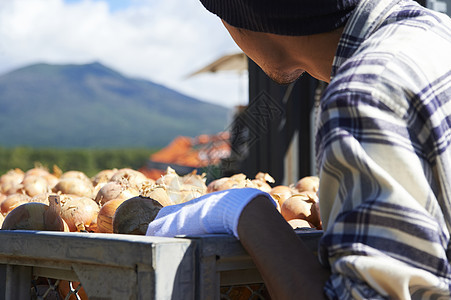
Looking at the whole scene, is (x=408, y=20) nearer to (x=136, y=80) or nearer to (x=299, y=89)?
(x=299, y=89)

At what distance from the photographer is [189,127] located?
219 feet

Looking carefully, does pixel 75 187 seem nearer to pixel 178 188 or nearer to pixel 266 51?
pixel 178 188

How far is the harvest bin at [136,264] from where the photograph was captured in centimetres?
88

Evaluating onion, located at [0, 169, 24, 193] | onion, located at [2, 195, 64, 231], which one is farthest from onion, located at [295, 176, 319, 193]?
onion, located at [0, 169, 24, 193]

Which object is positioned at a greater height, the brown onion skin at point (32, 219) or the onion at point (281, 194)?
the onion at point (281, 194)

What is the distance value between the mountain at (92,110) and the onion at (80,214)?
166 ft

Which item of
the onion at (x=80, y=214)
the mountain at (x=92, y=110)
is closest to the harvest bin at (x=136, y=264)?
the onion at (x=80, y=214)

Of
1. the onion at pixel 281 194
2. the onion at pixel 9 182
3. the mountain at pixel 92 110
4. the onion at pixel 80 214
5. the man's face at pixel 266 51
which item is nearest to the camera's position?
the man's face at pixel 266 51

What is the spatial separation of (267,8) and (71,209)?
801mm

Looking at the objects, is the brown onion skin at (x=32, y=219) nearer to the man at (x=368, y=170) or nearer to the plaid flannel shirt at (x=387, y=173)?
the man at (x=368, y=170)

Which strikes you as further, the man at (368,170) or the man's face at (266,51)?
the man's face at (266,51)

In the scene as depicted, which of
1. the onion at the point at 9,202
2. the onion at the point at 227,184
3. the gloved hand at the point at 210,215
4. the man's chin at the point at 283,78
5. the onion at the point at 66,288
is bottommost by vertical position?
the onion at the point at 66,288

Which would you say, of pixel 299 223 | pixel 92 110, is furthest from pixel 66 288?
pixel 92 110

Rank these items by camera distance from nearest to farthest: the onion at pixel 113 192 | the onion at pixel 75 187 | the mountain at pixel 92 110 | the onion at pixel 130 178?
the onion at pixel 113 192 → the onion at pixel 130 178 → the onion at pixel 75 187 → the mountain at pixel 92 110
